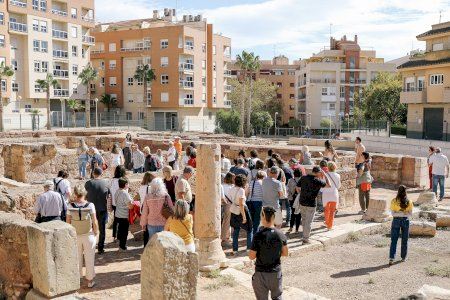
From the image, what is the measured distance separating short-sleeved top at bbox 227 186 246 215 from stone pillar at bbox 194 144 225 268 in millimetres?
338

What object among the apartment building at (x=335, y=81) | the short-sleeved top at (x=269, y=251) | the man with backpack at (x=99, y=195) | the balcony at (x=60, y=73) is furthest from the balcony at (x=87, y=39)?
the short-sleeved top at (x=269, y=251)

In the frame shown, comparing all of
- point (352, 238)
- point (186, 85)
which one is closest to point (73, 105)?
point (186, 85)

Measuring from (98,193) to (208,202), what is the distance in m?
2.04

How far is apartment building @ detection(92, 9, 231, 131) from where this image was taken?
59.1 m

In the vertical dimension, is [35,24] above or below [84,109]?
above

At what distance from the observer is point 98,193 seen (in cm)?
862

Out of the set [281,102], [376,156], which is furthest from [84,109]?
[376,156]

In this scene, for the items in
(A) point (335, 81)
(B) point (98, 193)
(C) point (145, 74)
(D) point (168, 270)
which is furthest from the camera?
(A) point (335, 81)

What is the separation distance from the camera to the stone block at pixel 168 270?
5.22m

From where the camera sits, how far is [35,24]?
167 ft

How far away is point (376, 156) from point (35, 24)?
43877 mm

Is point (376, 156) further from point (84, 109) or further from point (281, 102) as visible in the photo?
point (281, 102)

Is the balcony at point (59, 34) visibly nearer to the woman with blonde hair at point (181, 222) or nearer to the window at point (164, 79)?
the window at point (164, 79)

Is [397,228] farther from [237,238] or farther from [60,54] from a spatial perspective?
[60,54]
